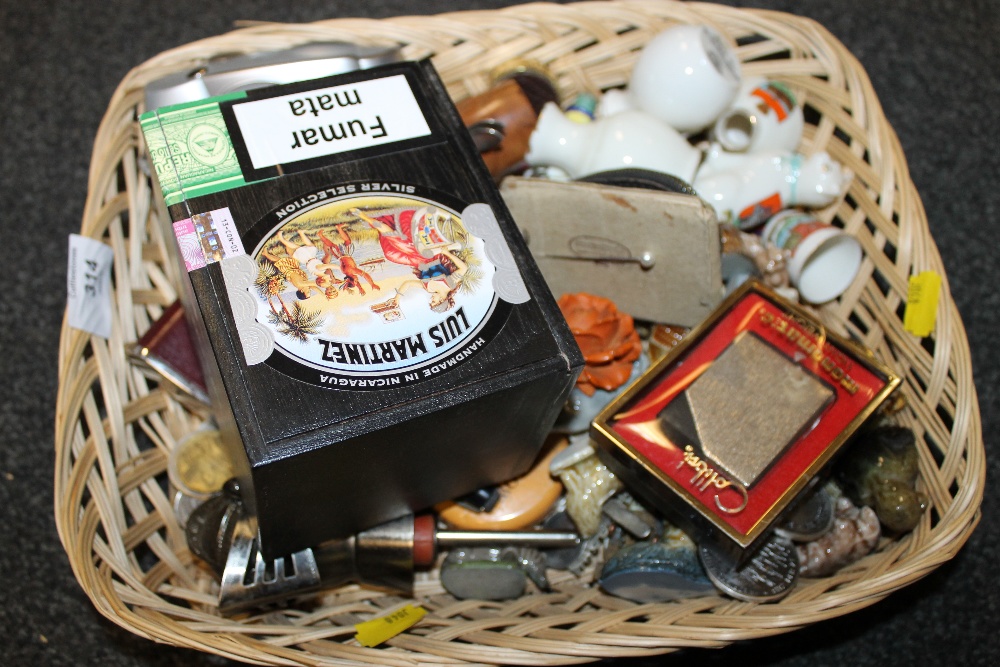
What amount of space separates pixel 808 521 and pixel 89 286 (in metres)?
0.73

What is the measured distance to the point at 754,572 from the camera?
82 centimetres

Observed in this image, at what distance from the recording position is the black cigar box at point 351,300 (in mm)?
652

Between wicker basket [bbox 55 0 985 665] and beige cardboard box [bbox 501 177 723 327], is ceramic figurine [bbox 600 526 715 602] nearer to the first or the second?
wicker basket [bbox 55 0 985 665]

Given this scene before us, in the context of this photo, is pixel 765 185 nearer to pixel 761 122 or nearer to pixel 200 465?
pixel 761 122

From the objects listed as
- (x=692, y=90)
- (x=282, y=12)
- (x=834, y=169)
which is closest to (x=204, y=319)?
(x=692, y=90)

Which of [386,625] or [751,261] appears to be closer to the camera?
[386,625]

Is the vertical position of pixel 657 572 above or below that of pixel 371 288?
below

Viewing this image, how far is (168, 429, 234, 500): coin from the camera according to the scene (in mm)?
885

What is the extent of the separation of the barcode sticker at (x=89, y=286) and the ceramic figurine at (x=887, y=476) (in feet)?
2.42

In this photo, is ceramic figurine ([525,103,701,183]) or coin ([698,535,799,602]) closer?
coin ([698,535,799,602])

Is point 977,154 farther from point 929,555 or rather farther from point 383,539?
point 383,539

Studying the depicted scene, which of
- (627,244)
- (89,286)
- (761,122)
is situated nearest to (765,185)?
(761,122)

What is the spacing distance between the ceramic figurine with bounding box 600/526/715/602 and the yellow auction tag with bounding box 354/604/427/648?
176mm

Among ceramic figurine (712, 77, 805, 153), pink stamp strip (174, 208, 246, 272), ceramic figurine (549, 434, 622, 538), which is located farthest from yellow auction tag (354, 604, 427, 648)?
ceramic figurine (712, 77, 805, 153)
